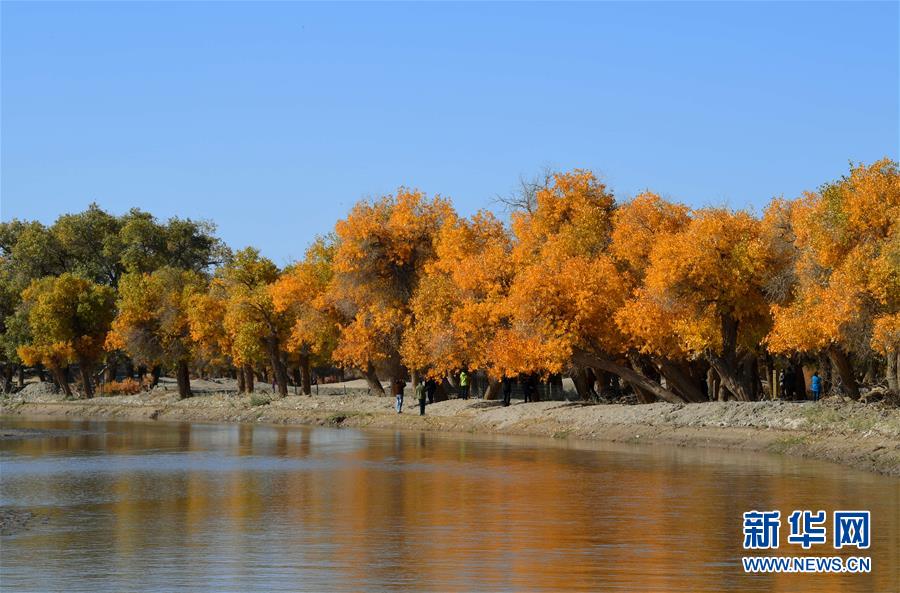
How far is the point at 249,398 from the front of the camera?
73.0 metres

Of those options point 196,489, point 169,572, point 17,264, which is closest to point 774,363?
point 196,489

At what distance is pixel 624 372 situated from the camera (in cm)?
5016

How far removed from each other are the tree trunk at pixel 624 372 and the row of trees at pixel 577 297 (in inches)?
3.5

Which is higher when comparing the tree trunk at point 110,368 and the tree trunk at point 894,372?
the tree trunk at point 110,368

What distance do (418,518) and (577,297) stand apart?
83.3 feet

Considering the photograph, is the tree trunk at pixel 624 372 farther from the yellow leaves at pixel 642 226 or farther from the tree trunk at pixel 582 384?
the tree trunk at pixel 582 384

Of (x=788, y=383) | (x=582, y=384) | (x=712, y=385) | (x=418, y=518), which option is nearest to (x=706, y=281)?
(x=582, y=384)

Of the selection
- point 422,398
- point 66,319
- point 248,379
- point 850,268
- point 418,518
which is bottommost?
point 418,518

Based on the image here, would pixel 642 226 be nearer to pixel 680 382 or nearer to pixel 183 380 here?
pixel 680 382

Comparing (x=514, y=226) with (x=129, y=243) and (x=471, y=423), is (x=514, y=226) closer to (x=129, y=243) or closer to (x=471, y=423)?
(x=471, y=423)

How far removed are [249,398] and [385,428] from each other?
18600 millimetres

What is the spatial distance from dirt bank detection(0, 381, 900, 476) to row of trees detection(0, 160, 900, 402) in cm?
200

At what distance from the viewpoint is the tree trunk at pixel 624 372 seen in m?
49.8

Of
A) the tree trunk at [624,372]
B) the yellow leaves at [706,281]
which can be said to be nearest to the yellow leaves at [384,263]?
the tree trunk at [624,372]
